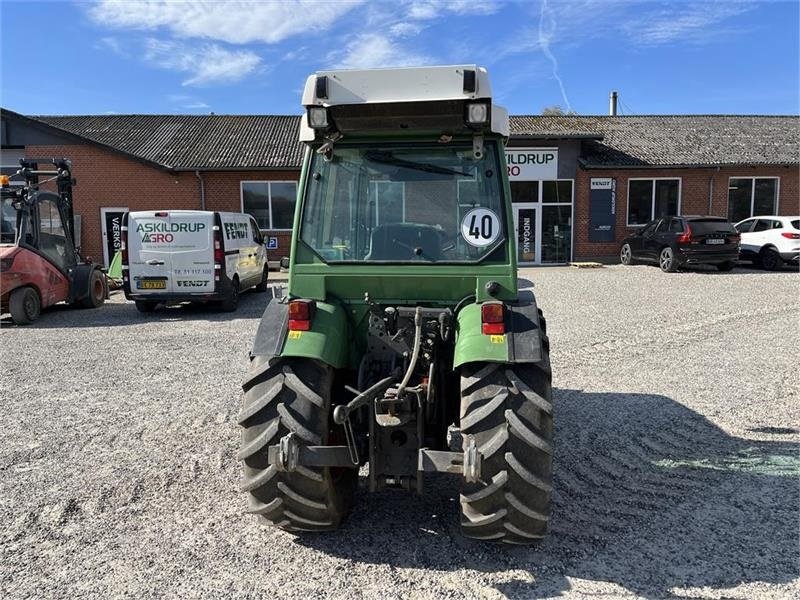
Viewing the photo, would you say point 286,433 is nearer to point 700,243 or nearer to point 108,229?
point 700,243

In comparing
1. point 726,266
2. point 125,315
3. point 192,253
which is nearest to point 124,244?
point 192,253

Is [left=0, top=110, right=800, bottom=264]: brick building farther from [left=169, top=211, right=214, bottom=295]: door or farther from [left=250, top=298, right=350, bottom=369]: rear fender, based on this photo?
[left=250, top=298, right=350, bottom=369]: rear fender

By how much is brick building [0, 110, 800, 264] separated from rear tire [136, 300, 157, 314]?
990 cm

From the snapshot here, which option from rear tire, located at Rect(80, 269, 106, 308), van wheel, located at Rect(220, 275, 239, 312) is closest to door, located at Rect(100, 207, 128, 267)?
rear tire, located at Rect(80, 269, 106, 308)

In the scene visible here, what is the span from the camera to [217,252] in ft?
40.4

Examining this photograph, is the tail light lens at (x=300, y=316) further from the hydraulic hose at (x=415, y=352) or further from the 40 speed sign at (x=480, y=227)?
the 40 speed sign at (x=480, y=227)

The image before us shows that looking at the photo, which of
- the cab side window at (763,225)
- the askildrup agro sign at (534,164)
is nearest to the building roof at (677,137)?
the askildrup agro sign at (534,164)

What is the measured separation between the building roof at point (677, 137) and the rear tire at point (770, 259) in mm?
5055

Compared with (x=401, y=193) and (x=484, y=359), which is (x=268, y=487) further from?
(x=401, y=193)

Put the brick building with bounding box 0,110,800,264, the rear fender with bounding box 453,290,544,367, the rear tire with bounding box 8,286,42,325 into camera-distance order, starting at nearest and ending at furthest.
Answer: the rear fender with bounding box 453,290,544,367 < the rear tire with bounding box 8,286,42,325 < the brick building with bounding box 0,110,800,264

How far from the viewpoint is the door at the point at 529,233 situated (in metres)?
22.9

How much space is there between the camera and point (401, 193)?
3846mm

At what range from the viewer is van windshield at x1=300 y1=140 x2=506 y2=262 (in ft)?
12.3

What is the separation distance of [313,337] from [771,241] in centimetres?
1935
